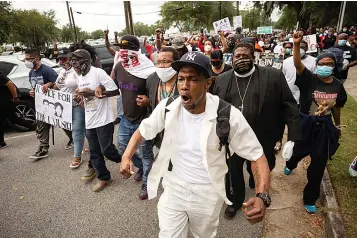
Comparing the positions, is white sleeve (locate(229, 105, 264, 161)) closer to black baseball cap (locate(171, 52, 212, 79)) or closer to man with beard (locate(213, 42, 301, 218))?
black baseball cap (locate(171, 52, 212, 79))

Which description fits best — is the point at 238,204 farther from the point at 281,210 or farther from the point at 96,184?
the point at 96,184

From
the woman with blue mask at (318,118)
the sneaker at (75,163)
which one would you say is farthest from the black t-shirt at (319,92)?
the sneaker at (75,163)

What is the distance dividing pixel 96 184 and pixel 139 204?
860 millimetres

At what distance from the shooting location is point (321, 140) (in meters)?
3.07

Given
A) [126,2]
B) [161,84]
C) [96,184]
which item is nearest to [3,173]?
[96,184]

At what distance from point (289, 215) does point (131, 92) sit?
2.51 meters

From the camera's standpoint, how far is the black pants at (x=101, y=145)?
3703mm

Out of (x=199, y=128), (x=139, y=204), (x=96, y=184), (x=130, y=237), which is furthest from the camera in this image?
(x=96, y=184)

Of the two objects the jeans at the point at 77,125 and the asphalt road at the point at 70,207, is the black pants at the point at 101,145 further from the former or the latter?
the jeans at the point at 77,125

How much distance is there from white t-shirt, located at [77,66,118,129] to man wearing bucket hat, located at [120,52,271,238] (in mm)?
1819

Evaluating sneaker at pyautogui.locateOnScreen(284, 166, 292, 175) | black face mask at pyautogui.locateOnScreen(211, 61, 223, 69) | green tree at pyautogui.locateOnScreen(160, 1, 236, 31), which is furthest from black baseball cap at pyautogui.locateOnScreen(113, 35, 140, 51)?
green tree at pyautogui.locateOnScreen(160, 1, 236, 31)

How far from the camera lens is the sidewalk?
291 centimetres

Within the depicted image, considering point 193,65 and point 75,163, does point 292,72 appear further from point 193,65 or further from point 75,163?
point 75,163

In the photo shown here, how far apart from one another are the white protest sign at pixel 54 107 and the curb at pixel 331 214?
4013mm
